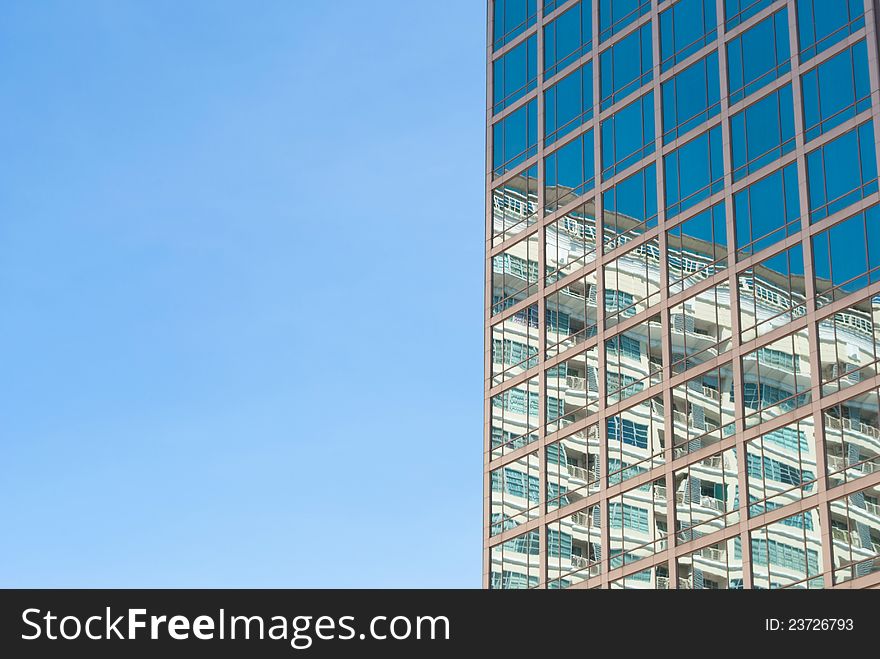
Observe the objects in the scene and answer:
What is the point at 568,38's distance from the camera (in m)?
74.9

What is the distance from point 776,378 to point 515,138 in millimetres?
23238

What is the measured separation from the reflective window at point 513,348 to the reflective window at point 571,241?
9.21 feet

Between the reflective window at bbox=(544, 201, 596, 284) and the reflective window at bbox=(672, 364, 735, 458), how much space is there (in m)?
9.68

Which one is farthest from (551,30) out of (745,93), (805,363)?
(805,363)

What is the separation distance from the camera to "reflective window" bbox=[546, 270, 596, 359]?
70312mm

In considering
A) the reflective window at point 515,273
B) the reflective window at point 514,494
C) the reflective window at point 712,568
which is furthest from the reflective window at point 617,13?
the reflective window at point 712,568

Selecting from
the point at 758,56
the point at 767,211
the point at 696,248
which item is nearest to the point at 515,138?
the point at 696,248

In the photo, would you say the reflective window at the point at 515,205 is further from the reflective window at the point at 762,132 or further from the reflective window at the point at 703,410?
the reflective window at the point at 703,410

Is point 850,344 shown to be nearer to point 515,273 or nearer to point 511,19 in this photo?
point 515,273

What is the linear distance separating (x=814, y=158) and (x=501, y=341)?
20213mm

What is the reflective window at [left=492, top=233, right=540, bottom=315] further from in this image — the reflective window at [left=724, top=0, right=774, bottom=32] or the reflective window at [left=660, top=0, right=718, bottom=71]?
the reflective window at [left=724, top=0, right=774, bottom=32]

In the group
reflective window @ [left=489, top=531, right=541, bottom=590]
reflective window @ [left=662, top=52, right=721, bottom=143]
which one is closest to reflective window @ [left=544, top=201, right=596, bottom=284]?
reflective window @ [left=662, top=52, right=721, bottom=143]
